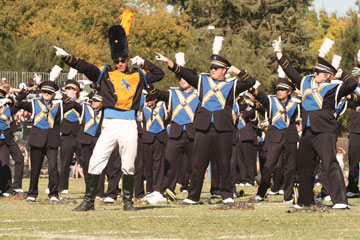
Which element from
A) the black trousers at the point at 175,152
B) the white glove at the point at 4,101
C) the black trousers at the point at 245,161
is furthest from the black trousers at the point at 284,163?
the black trousers at the point at 245,161

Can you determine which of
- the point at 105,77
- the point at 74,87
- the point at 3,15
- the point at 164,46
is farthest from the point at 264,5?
the point at 105,77

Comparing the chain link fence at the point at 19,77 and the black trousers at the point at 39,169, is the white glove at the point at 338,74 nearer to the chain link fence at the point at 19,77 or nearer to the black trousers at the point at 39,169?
the black trousers at the point at 39,169

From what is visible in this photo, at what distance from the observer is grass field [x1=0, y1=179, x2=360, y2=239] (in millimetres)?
9164

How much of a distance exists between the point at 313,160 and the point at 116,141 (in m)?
2.79

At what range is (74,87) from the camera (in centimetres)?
1650

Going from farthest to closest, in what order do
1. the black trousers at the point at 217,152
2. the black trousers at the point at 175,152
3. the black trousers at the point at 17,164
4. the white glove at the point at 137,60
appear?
the black trousers at the point at 17,164 < the black trousers at the point at 175,152 < the black trousers at the point at 217,152 < the white glove at the point at 137,60

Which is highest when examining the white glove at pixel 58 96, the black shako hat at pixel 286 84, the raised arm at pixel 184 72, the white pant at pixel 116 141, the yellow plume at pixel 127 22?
the yellow plume at pixel 127 22

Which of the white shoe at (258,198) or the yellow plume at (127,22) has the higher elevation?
the yellow plume at (127,22)

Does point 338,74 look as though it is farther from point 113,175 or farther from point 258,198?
point 113,175

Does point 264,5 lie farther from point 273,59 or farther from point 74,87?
→ point 74,87

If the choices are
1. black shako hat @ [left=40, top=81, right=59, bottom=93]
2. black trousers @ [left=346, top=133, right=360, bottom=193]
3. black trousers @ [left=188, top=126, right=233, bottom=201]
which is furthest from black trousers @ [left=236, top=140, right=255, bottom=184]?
black trousers @ [left=188, top=126, right=233, bottom=201]

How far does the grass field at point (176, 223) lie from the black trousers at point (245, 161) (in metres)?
10.3

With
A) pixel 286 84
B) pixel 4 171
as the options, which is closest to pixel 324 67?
pixel 286 84

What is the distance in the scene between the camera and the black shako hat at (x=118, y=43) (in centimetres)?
1227
